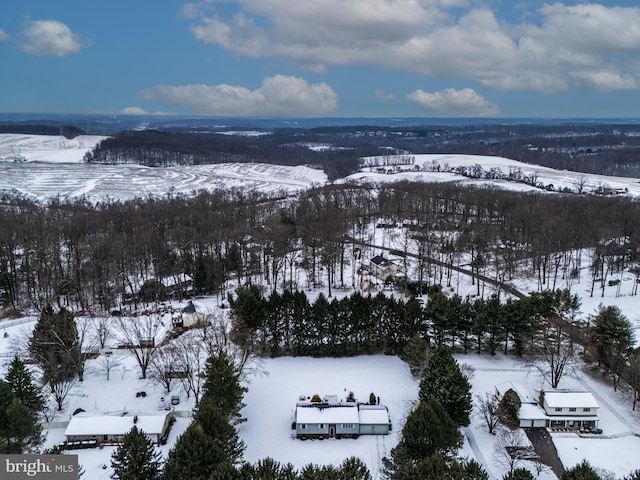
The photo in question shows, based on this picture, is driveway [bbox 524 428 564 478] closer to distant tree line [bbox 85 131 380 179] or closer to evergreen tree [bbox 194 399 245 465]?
evergreen tree [bbox 194 399 245 465]

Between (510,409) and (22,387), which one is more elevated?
(22,387)

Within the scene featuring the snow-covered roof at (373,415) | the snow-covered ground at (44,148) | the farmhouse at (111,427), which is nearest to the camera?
the farmhouse at (111,427)

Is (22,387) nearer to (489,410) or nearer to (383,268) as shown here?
(489,410)


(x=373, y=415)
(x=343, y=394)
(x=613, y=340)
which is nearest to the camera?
(x=373, y=415)

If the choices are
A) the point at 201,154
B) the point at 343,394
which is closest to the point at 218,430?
the point at 343,394

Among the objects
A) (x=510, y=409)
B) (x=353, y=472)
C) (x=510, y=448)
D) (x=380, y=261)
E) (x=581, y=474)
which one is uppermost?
(x=581, y=474)

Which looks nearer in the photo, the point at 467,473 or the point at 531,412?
the point at 467,473

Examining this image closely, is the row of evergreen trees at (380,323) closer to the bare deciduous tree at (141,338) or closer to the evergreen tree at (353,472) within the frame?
the bare deciduous tree at (141,338)

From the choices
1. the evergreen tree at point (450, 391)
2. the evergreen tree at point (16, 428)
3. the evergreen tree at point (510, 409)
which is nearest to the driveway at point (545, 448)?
the evergreen tree at point (510, 409)
